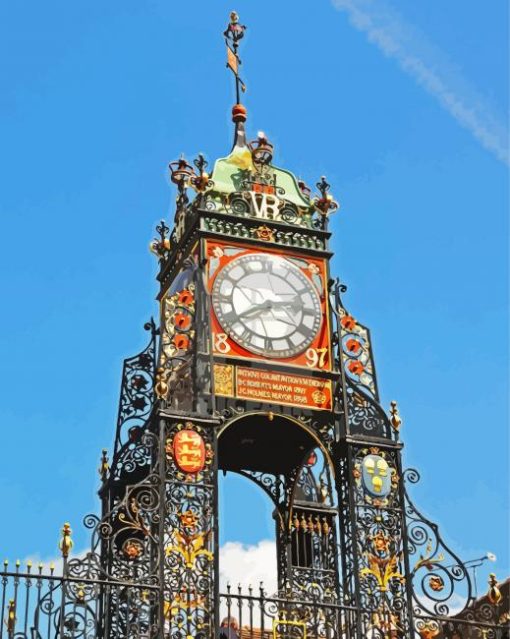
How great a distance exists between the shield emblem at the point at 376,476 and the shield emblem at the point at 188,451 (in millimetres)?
2018

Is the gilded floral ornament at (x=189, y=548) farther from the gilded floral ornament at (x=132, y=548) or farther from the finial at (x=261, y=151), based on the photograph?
the finial at (x=261, y=151)

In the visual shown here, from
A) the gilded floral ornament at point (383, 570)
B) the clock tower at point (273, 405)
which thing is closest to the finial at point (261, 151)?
the clock tower at point (273, 405)

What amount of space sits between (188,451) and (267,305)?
2.34m

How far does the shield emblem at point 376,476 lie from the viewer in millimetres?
18656

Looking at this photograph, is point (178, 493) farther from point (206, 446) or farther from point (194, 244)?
point (194, 244)

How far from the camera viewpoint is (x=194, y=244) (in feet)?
64.5

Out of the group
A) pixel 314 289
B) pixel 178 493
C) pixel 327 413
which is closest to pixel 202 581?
pixel 178 493

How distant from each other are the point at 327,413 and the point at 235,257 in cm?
224

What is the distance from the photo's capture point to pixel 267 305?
762 inches

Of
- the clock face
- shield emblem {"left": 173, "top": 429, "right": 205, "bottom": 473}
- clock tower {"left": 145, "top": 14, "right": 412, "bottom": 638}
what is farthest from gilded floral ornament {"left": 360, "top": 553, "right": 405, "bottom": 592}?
the clock face

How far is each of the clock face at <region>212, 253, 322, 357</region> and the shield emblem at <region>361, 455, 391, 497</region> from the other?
1.60 meters

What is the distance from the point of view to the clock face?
19141 millimetres

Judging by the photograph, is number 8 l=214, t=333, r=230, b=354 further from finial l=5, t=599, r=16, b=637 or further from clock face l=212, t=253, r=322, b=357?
finial l=5, t=599, r=16, b=637

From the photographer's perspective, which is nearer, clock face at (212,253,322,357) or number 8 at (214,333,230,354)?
number 8 at (214,333,230,354)
